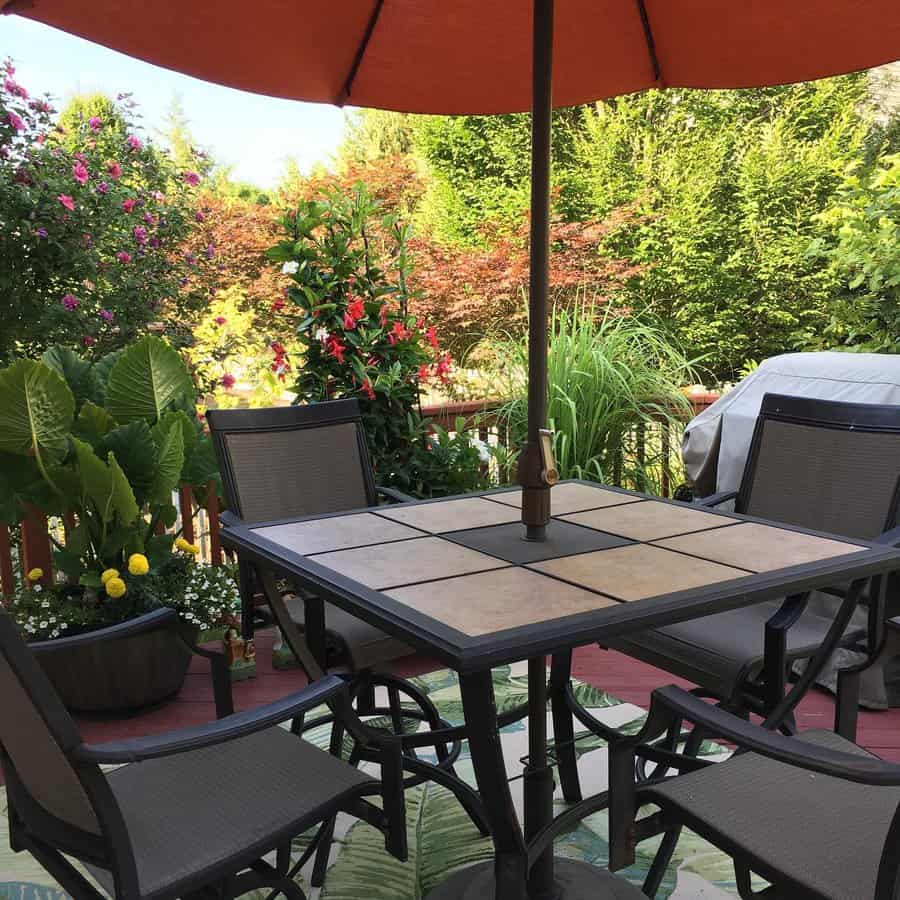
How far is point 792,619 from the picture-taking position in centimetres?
205

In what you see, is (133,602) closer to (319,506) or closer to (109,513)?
(109,513)

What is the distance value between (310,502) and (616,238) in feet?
28.4

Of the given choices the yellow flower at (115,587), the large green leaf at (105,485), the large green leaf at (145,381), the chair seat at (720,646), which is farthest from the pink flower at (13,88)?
the chair seat at (720,646)

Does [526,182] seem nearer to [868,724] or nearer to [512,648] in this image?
[868,724]

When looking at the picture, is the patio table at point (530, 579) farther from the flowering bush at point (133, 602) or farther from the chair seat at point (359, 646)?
the flowering bush at point (133, 602)

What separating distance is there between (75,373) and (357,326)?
3.73 feet

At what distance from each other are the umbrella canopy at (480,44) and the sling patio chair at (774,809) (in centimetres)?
59

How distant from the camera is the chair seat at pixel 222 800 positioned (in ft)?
4.72

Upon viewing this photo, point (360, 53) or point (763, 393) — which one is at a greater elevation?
point (360, 53)

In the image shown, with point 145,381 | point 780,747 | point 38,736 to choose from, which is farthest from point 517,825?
point 145,381

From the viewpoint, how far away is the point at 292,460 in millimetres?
2736

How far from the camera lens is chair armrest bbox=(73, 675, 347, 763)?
128cm

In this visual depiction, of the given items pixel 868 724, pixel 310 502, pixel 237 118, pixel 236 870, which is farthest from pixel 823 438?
pixel 237 118

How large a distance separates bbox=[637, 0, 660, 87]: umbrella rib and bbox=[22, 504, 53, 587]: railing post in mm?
2677
